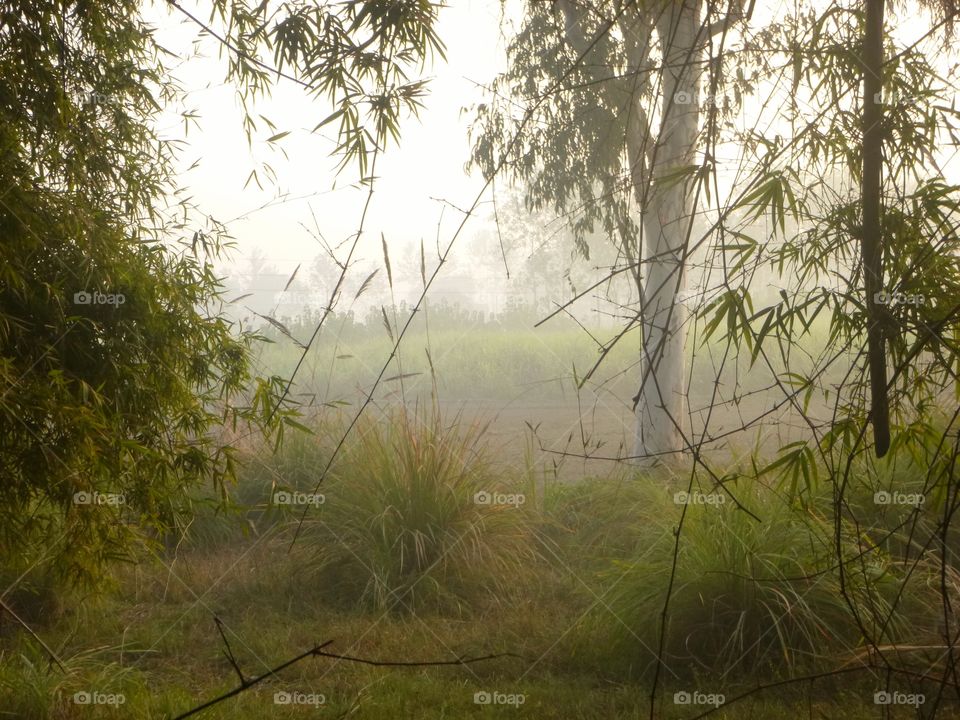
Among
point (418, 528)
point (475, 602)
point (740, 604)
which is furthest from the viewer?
point (418, 528)

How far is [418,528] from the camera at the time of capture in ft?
11.7

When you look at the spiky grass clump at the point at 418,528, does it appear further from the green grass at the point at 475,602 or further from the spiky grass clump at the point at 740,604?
the spiky grass clump at the point at 740,604

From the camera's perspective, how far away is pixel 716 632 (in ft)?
9.27

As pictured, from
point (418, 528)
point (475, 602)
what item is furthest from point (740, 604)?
point (418, 528)

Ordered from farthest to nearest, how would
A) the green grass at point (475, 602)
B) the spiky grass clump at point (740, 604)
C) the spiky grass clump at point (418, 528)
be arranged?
the spiky grass clump at point (418, 528) < the spiky grass clump at point (740, 604) < the green grass at point (475, 602)

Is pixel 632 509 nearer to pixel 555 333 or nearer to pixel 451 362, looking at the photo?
pixel 451 362

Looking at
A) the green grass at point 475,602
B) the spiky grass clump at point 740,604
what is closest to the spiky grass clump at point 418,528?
the green grass at point 475,602

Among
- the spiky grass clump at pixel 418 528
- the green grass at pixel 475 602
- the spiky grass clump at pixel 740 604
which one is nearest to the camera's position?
the green grass at pixel 475 602

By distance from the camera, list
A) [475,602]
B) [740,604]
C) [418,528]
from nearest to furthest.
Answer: [740,604] < [475,602] < [418,528]

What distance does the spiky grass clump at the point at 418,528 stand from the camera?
3439 millimetres

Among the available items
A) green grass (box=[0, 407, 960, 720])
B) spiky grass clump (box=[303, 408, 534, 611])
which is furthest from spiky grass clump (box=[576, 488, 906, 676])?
spiky grass clump (box=[303, 408, 534, 611])

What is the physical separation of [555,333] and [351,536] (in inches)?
97.9

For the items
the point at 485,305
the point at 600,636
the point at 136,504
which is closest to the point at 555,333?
the point at 485,305

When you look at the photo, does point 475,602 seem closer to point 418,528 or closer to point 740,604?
point 418,528
